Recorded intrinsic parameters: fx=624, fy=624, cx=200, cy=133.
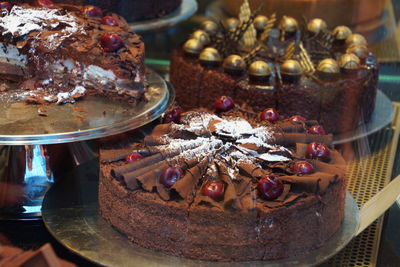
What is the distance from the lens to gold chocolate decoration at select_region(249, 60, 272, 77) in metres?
2.59

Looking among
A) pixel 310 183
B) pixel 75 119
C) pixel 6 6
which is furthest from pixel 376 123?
pixel 6 6

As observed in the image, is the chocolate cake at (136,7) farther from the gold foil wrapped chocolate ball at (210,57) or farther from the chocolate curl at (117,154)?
the chocolate curl at (117,154)

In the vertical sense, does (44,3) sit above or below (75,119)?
above

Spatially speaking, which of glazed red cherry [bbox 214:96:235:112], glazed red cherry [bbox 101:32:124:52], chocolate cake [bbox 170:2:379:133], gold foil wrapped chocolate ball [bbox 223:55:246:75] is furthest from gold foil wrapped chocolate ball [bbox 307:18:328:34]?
glazed red cherry [bbox 101:32:124:52]

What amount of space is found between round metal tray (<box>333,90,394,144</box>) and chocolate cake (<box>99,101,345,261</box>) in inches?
21.0

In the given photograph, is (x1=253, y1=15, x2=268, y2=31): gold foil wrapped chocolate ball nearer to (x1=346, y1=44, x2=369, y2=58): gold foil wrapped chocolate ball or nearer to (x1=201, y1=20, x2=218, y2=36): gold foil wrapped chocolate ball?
(x1=201, y1=20, x2=218, y2=36): gold foil wrapped chocolate ball

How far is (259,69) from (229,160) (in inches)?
32.6

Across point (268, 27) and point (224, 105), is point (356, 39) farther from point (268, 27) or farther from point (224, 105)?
point (224, 105)

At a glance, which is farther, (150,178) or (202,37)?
(202,37)

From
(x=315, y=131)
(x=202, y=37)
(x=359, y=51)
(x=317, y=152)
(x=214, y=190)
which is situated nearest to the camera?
(x=214, y=190)

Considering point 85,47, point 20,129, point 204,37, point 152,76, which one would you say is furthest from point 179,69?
point 20,129

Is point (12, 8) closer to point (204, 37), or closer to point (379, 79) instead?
point (204, 37)

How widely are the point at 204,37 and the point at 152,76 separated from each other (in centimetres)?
56

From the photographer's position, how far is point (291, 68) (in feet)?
8.43
